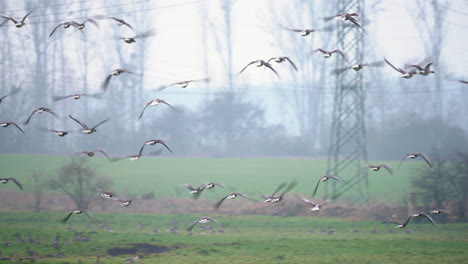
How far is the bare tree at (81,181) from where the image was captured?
34.1m

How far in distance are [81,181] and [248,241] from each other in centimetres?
1213

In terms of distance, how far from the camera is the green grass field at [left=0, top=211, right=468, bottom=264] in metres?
24.5

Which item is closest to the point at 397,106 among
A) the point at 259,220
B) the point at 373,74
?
the point at 373,74

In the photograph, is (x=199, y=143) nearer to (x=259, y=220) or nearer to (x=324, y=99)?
(x=324, y=99)

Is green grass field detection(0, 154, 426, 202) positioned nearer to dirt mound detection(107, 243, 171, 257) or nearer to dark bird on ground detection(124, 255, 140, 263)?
dirt mound detection(107, 243, 171, 257)

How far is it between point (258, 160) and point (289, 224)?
43.1 m

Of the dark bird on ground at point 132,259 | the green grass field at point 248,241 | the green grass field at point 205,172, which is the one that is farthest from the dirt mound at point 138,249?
the green grass field at point 205,172

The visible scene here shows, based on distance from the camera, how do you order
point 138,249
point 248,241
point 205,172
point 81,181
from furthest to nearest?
1. point 205,172
2. point 81,181
3. point 248,241
4. point 138,249

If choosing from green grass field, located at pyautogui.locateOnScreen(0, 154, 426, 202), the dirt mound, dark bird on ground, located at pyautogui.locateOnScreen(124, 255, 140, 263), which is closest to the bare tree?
the dirt mound

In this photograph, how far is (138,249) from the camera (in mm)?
26578

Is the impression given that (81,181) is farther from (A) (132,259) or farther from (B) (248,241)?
(A) (132,259)

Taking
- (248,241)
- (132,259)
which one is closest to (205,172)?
(248,241)

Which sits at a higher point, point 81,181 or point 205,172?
point 81,181

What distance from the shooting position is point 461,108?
73.9 metres
